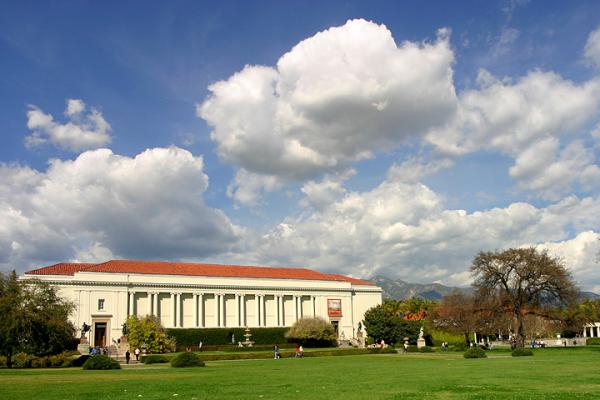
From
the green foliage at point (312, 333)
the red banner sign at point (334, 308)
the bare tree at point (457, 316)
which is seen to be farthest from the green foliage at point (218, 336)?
the bare tree at point (457, 316)

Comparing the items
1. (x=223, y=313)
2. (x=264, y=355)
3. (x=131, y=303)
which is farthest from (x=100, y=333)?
(x=264, y=355)

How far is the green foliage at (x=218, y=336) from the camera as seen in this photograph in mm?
77562

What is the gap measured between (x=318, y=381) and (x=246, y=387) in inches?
151

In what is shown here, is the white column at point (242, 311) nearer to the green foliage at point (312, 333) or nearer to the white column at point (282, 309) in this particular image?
the white column at point (282, 309)

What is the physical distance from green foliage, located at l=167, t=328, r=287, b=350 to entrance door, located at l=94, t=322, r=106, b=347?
9521mm

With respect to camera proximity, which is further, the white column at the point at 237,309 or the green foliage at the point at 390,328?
the white column at the point at 237,309

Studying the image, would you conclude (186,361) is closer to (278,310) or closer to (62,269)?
(62,269)

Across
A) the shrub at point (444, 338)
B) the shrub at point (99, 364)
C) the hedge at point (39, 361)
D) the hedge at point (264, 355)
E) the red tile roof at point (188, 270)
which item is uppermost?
the red tile roof at point (188, 270)

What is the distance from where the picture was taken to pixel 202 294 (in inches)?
3472

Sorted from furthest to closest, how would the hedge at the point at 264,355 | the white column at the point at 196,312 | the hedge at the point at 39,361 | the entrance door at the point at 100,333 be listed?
the white column at the point at 196,312
the entrance door at the point at 100,333
the hedge at the point at 264,355
the hedge at the point at 39,361

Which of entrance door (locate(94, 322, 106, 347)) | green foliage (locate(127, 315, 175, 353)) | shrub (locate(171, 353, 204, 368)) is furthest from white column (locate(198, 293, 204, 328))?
shrub (locate(171, 353, 204, 368))

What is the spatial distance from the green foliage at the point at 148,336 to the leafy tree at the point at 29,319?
18.9 metres

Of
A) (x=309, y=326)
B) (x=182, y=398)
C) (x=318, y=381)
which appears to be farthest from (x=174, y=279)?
(x=182, y=398)

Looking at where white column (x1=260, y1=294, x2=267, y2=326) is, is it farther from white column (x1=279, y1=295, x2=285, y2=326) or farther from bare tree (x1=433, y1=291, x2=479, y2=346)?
bare tree (x1=433, y1=291, x2=479, y2=346)
